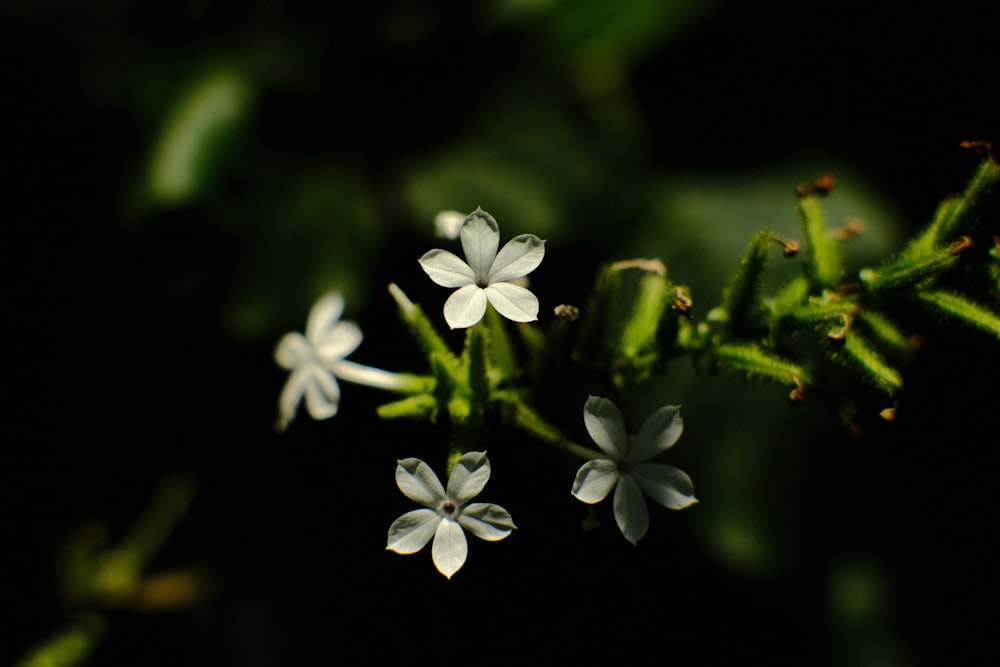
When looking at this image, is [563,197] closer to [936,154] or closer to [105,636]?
[936,154]

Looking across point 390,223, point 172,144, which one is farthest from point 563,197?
point 172,144

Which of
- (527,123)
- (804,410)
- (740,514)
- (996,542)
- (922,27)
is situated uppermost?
(922,27)

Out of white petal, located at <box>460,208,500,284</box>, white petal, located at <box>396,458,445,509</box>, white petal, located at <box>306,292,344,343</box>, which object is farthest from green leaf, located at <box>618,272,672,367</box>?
white petal, located at <box>306,292,344,343</box>

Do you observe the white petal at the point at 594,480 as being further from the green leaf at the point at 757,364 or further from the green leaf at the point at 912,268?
the green leaf at the point at 912,268

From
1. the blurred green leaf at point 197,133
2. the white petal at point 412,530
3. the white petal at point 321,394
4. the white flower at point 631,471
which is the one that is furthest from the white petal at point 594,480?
the blurred green leaf at point 197,133

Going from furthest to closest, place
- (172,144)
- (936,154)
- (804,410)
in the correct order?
(936,154), (804,410), (172,144)

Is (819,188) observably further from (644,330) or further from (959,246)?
(644,330)

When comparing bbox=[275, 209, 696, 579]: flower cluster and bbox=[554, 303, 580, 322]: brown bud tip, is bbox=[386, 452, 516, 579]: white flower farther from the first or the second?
bbox=[554, 303, 580, 322]: brown bud tip
